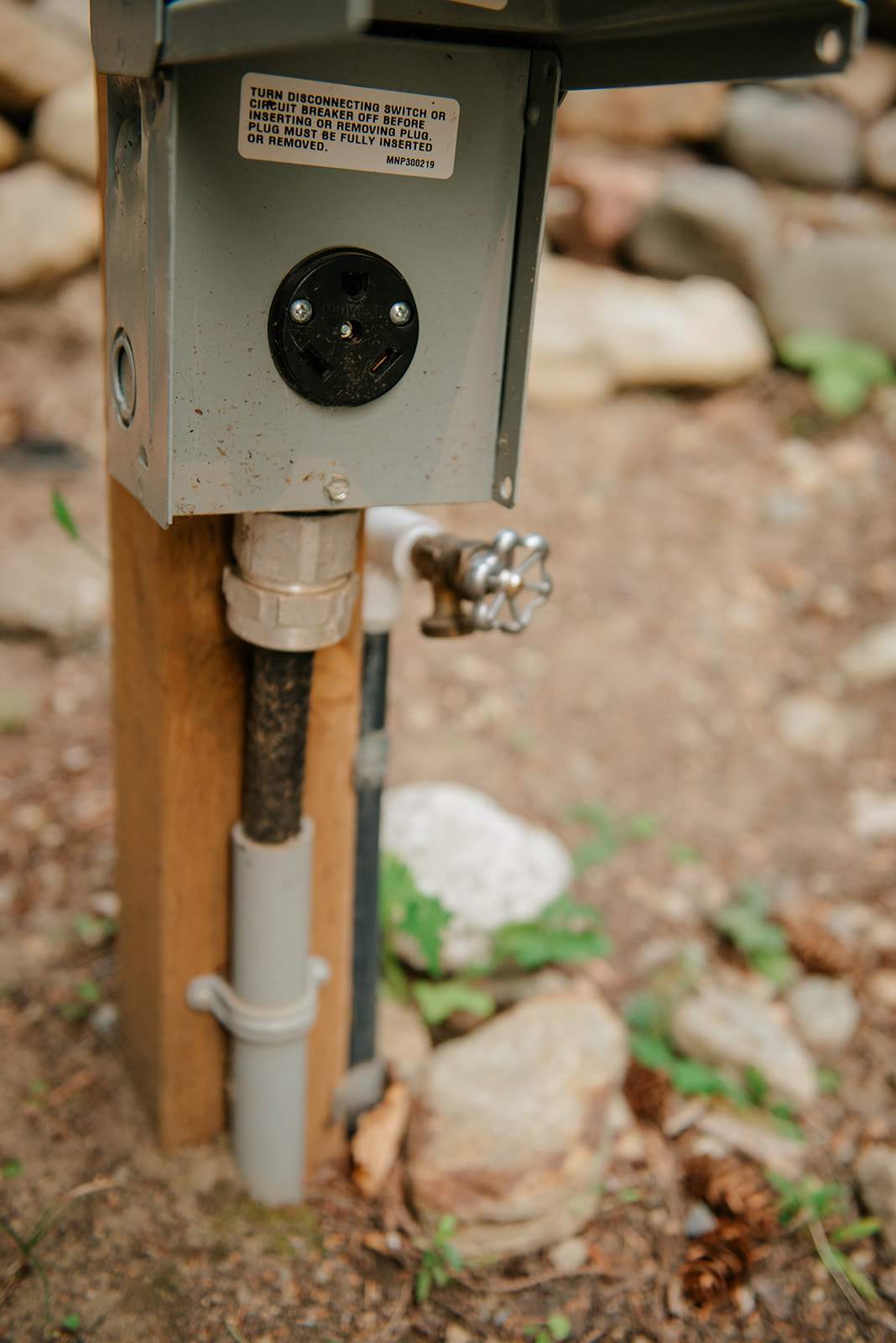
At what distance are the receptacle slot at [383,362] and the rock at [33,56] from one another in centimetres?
422

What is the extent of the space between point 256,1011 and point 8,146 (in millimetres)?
4163

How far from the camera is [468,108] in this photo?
1174 mm

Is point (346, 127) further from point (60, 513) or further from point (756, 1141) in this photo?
point (756, 1141)

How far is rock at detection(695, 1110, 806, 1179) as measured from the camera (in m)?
2.01

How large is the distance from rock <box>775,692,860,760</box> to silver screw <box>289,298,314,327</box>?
8.02ft

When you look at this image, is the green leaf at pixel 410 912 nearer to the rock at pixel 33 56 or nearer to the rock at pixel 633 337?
the rock at pixel 633 337

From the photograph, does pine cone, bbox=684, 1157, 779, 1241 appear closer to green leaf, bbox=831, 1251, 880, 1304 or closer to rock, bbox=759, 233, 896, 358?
green leaf, bbox=831, 1251, 880, 1304

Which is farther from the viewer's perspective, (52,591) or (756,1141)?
(52,591)

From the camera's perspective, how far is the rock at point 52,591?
318 cm

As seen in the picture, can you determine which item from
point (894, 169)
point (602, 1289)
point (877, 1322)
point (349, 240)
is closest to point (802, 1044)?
point (877, 1322)

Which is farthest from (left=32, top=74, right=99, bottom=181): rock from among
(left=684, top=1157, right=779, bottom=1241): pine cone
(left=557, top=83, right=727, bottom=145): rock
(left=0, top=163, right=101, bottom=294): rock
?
(left=684, top=1157, right=779, bottom=1241): pine cone

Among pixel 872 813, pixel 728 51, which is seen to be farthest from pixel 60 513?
pixel 872 813

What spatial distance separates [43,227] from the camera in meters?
4.32

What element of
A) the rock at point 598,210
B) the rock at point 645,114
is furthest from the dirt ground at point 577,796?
the rock at point 645,114
